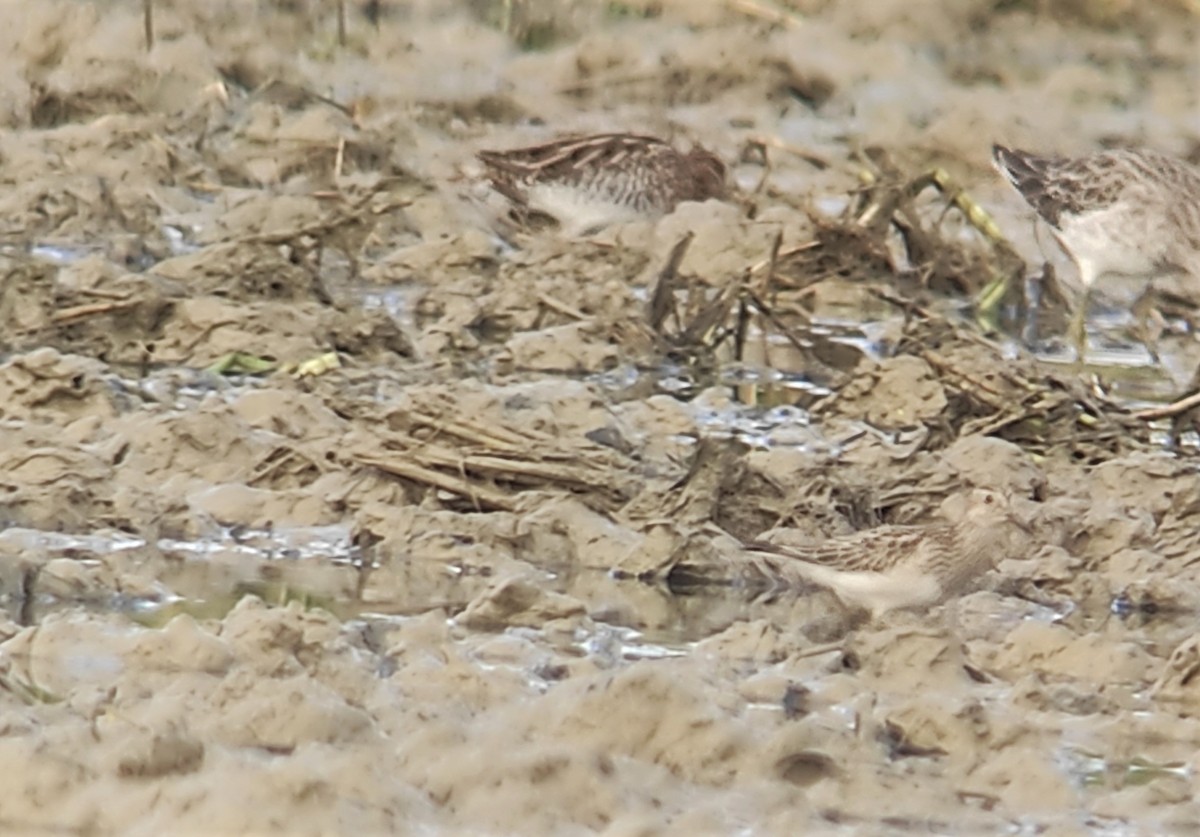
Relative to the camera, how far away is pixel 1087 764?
20.0ft

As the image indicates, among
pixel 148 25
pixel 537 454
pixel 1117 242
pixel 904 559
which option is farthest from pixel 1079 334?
pixel 148 25

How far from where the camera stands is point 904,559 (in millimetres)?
7254

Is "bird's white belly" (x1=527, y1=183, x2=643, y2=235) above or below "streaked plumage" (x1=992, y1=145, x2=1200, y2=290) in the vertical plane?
below

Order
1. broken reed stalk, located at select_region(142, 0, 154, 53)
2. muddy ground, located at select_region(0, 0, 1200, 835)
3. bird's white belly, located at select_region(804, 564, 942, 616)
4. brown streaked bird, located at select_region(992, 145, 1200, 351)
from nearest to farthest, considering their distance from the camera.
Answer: muddy ground, located at select_region(0, 0, 1200, 835) → bird's white belly, located at select_region(804, 564, 942, 616) → brown streaked bird, located at select_region(992, 145, 1200, 351) → broken reed stalk, located at select_region(142, 0, 154, 53)

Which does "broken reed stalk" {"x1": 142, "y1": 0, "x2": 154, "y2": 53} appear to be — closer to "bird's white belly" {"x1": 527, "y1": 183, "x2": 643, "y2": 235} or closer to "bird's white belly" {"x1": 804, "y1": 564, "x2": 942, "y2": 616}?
"bird's white belly" {"x1": 527, "y1": 183, "x2": 643, "y2": 235}

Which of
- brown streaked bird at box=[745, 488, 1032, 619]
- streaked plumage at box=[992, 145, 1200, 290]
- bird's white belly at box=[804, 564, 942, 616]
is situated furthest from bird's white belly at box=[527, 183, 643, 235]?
bird's white belly at box=[804, 564, 942, 616]

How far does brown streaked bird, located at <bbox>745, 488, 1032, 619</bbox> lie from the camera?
7.23m

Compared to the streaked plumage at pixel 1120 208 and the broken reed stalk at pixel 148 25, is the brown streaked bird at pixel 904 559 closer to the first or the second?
the streaked plumage at pixel 1120 208

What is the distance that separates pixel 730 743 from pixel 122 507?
2.55m

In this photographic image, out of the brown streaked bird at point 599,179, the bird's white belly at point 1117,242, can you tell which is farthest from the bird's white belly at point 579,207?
the bird's white belly at point 1117,242

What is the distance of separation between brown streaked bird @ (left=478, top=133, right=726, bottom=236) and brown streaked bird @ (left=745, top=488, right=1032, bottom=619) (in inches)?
183

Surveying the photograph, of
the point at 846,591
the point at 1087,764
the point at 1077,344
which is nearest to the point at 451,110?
the point at 1077,344

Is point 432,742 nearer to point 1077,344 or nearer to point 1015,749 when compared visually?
point 1015,749

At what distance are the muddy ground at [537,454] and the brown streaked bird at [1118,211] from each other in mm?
239
